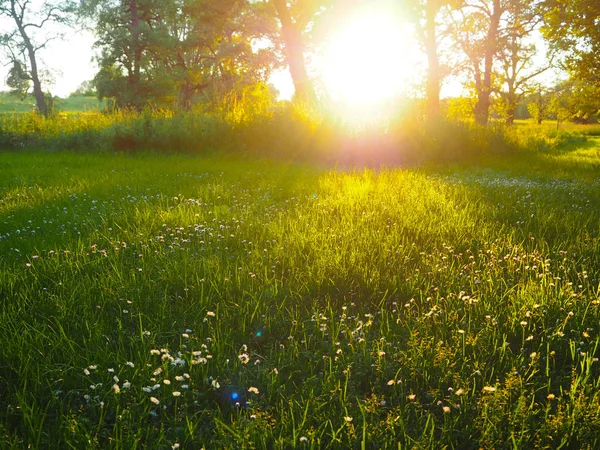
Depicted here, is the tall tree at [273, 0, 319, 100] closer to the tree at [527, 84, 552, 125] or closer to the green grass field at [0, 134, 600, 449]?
the green grass field at [0, 134, 600, 449]

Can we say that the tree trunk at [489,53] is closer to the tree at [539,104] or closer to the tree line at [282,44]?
the tree line at [282,44]

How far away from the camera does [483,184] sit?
25.4ft

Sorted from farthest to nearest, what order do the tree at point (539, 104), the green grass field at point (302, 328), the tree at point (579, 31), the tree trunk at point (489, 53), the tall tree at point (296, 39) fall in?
the tree at point (539, 104)
the tree trunk at point (489, 53)
the tall tree at point (296, 39)
the tree at point (579, 31)
the green grass field at point (302, 328)

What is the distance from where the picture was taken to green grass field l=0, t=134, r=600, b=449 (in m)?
1.90

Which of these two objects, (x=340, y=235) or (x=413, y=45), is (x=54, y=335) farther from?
(x=413, y=45)

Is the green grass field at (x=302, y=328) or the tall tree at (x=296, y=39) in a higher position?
the tall tree at (x=296, y=39)

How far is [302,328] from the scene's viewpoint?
9.17ft

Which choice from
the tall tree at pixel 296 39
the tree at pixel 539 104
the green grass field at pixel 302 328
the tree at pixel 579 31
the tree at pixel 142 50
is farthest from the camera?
the tree at pixel 539 104

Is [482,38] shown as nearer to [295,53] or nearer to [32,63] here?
[295,53]

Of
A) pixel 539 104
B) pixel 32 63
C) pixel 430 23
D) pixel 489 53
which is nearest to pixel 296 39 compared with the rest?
pixel 430 23

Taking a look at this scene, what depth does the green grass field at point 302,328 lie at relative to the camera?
1902 millimetres

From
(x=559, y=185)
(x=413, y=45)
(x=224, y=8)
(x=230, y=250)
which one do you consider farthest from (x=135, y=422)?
(x=413, y=45)

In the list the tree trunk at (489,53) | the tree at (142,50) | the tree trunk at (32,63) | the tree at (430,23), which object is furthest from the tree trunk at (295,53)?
the tree trunk at (32,63)

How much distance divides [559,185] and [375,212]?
15.6 feet
